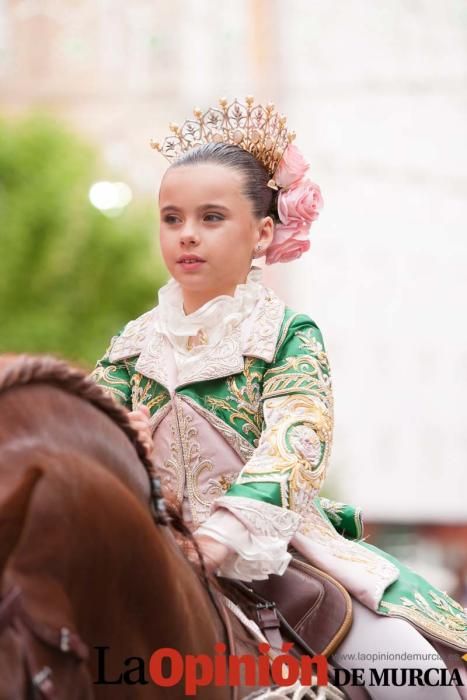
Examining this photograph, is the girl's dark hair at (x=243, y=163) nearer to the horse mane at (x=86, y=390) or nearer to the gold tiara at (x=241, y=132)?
the gold tiara at (x=241, y=132)

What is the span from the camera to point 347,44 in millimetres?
23500

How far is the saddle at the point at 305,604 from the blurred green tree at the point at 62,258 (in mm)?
11676

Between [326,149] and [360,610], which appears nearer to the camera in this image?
[360,610]

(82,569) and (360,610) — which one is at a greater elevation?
(82,569)

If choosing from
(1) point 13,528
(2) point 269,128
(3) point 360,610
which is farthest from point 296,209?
(1) point 13,528

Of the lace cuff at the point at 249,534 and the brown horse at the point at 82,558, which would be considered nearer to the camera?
the brown horse at the point at 82,558

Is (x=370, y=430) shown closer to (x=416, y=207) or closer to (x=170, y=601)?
(x=416, y=207)

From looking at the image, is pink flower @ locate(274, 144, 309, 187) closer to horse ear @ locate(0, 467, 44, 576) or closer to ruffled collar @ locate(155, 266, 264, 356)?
ruffled collar @ locate(155, 266, 264, 356)

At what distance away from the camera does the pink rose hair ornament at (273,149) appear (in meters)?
3.39

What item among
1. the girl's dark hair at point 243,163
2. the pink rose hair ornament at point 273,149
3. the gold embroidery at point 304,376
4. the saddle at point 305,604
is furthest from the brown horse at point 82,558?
the pink rose hair ornament at point 273,149

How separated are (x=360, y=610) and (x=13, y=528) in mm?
1238

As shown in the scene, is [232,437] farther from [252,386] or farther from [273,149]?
[273,149]

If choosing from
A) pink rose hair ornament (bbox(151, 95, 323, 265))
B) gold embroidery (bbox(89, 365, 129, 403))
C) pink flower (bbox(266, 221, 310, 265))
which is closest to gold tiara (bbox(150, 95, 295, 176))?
pink rose hair ornament (bbox(151, 95, 323, 265))

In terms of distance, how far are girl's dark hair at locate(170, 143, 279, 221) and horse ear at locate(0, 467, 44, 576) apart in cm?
139
